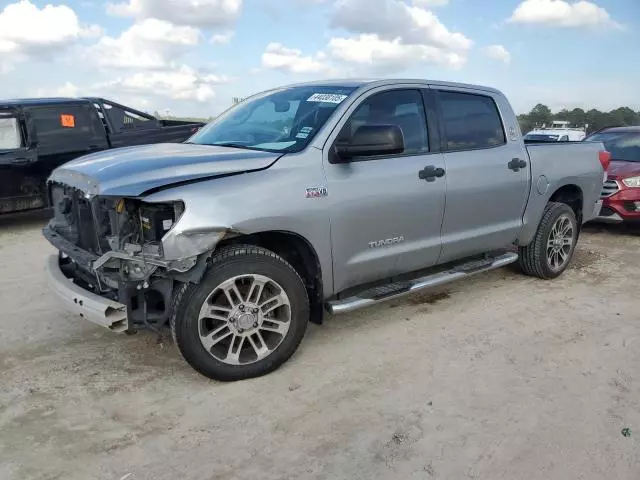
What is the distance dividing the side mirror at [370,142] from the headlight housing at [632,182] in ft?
17.8

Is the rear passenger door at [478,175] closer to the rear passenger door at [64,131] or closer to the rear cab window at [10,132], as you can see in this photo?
the rear passenger door at [64,131]

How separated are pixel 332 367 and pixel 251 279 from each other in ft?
2.70

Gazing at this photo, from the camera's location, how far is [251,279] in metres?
3.41

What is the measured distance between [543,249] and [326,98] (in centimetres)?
279

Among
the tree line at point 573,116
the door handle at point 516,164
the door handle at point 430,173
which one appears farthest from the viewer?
the tree line at point 573,116

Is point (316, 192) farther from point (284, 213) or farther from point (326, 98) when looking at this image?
point (326, 98)

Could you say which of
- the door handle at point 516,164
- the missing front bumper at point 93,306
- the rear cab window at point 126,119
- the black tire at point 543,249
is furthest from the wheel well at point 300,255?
the rear cab window at point 126,119

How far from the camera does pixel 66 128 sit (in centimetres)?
825

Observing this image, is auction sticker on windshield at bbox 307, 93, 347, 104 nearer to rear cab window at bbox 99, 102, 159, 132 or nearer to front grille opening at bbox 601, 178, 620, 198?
front grille opening at bbox 601, 178, 620, 198

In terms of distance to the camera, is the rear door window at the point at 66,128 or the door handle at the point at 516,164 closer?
the door handle at the point at 516,164

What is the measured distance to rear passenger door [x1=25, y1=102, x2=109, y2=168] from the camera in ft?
26.2

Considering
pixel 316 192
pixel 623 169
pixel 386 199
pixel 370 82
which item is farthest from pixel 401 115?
pixel 623 169

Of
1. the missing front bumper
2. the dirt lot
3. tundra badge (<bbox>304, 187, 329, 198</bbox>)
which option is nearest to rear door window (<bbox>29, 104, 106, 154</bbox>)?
the dirt lot

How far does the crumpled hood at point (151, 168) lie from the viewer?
3.15 metres
